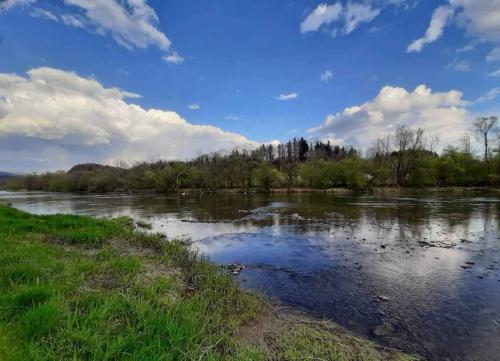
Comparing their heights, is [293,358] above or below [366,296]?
above

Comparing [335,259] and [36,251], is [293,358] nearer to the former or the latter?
[36,251]

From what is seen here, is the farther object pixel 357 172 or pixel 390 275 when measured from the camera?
pixel 357 172

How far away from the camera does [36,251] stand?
24.0 feet

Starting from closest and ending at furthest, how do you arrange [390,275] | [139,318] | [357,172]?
[139,318] < [390,275] < [357,172]

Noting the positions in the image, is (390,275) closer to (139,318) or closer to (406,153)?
(139,318)

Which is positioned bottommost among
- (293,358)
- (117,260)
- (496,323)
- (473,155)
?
(496,323)

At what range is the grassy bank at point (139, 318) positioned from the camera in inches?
137

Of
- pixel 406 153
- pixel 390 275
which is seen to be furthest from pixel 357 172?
pixel 390 275

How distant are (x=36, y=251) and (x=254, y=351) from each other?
652 centimetres

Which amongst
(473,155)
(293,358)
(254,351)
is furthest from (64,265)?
(473,155)

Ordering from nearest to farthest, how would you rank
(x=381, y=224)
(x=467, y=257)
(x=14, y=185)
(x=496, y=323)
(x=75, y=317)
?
(x=75, y=317) → (x=496, y=323) → (x=467, y=257) → (x=381, y=224) → (x=14, y=185)

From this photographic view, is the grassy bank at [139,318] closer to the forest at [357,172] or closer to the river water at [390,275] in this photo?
the river water at [390,275]

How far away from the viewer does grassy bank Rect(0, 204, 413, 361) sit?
348 centimetres

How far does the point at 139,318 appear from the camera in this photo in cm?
426
